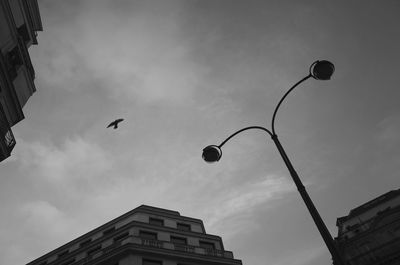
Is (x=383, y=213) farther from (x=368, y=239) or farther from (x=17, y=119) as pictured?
(x=17, y=119)

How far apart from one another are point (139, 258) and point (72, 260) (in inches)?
372

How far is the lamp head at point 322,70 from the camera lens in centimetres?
670

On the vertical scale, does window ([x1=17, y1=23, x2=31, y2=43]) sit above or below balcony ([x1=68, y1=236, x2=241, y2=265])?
above

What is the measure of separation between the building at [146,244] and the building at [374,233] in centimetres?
2013

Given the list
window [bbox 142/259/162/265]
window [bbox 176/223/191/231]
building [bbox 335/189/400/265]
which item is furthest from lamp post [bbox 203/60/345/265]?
building [bbox 335/189/400/265]

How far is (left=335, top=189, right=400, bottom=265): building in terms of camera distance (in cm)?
3394

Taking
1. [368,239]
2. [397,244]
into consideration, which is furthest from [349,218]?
[397,244]

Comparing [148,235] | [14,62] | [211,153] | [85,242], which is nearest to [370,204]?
[148,235]

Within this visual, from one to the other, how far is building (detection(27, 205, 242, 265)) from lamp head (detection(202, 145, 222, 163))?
17424mm

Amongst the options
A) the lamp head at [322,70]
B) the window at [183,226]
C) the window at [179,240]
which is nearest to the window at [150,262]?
the window at [179,240]

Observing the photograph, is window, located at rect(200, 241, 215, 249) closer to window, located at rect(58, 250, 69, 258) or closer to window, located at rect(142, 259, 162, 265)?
window, located at rect(142, 259, 162, 265)

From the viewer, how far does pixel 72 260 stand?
1055 inches

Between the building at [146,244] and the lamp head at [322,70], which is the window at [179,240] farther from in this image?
the lamp head at [322,70]

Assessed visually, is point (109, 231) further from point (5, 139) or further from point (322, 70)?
point (322, 70)
